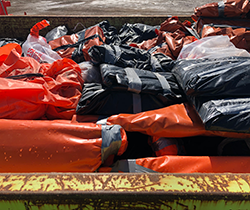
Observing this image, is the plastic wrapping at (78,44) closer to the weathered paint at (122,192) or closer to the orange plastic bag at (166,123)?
the orange plastic bag at (166,123)

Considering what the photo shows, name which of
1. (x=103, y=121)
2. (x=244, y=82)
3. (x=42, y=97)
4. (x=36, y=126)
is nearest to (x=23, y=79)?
(x=42, y=97)

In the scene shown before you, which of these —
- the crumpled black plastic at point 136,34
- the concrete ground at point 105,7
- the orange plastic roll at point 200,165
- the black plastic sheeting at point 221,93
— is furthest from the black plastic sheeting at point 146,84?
the concrete ground at point 105,7

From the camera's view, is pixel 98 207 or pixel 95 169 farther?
pixel 95 169

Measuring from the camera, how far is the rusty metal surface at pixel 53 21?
314cm

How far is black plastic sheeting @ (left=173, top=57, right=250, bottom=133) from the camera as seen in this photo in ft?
3.71

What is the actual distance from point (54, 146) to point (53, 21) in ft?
9.17

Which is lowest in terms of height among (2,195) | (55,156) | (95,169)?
(95,169)

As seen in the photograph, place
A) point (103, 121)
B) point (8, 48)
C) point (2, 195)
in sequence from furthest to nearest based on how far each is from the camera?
point (8, 48)
point (103, 121)
point (2, 195)

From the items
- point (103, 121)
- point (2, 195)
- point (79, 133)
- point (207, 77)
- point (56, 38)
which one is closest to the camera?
point (2, 195)

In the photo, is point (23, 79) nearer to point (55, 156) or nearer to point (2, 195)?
point (55, 156)

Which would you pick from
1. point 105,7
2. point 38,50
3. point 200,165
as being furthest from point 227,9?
point 105,7

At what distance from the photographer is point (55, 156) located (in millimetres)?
1056

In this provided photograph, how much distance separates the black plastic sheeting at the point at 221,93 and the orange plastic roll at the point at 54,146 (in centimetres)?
55

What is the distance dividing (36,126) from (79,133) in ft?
0.83
